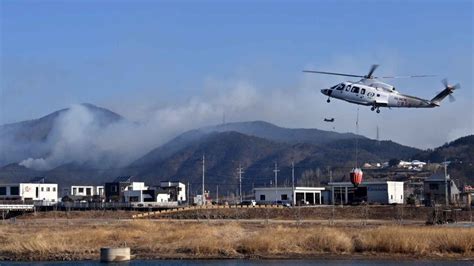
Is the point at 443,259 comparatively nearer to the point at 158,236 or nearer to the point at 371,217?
the point at 158,236

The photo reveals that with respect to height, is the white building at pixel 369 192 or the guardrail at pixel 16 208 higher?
the white building at pixel 369 192

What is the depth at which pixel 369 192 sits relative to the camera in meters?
127

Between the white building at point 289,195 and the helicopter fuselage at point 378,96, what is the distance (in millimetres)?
67364

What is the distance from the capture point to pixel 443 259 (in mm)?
48594

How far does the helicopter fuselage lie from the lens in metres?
58.7

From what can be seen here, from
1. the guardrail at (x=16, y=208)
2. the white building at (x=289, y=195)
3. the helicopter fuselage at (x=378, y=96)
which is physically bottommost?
the guardrail at (x=16, y=208)

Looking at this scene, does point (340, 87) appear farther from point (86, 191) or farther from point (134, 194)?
point (86, 191)

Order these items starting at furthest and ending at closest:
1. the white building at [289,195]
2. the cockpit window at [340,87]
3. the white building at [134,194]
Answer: the white building at [134,194] → the white building at [289,195] → the cockpit window at [340,87]

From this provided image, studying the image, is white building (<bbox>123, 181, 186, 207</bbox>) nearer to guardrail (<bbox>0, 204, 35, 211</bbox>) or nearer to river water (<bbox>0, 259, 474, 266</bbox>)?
guardrail (<bbox>0, 204, 35, 211</bbox>)

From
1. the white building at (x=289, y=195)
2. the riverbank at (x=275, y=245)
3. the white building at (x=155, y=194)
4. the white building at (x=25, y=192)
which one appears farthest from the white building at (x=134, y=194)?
the riverbank at (x=275, y=245)

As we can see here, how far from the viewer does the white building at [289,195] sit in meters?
131

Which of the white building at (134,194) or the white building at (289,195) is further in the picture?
the white building at (134,194)

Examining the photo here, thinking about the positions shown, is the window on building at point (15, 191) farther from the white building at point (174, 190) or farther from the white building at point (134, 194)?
the white building at point (174, 190)

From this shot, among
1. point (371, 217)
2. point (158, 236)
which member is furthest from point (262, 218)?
point (158, 236)
